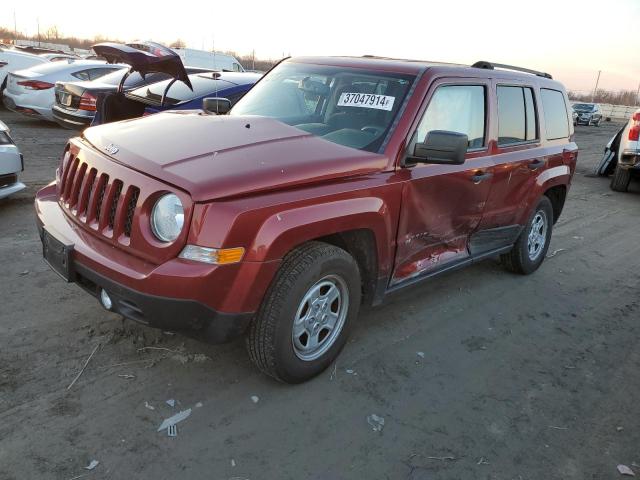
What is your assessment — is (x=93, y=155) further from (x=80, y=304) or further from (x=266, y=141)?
(x=80, y=304)

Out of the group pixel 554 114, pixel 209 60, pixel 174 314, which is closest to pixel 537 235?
pixel 554 114

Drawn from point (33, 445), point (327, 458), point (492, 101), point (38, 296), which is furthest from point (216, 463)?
point (492, 101)

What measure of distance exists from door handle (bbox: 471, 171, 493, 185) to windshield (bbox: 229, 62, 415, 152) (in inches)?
36.1

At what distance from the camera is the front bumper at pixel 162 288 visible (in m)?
2.63

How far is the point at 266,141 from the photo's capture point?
325cm

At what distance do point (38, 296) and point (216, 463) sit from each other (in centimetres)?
222

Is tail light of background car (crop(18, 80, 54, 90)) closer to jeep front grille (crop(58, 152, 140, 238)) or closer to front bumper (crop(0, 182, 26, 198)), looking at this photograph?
front bumper (crop(0, 182, 26, 198))

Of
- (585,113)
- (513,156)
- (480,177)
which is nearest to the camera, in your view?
(480,177)

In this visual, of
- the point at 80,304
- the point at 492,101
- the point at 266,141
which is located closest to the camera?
the point at 266,141

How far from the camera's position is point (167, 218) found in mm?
2760

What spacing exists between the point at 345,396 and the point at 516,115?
291cm

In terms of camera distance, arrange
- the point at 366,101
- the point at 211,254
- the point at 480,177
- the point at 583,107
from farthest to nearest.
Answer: the point at 583,107
the point at 480,177
the point at 366,101
the point at 211,254

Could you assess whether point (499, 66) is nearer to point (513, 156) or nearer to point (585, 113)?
point (513, 156)

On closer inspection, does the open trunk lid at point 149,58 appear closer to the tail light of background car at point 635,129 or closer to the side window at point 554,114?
the side window at point 554,114
